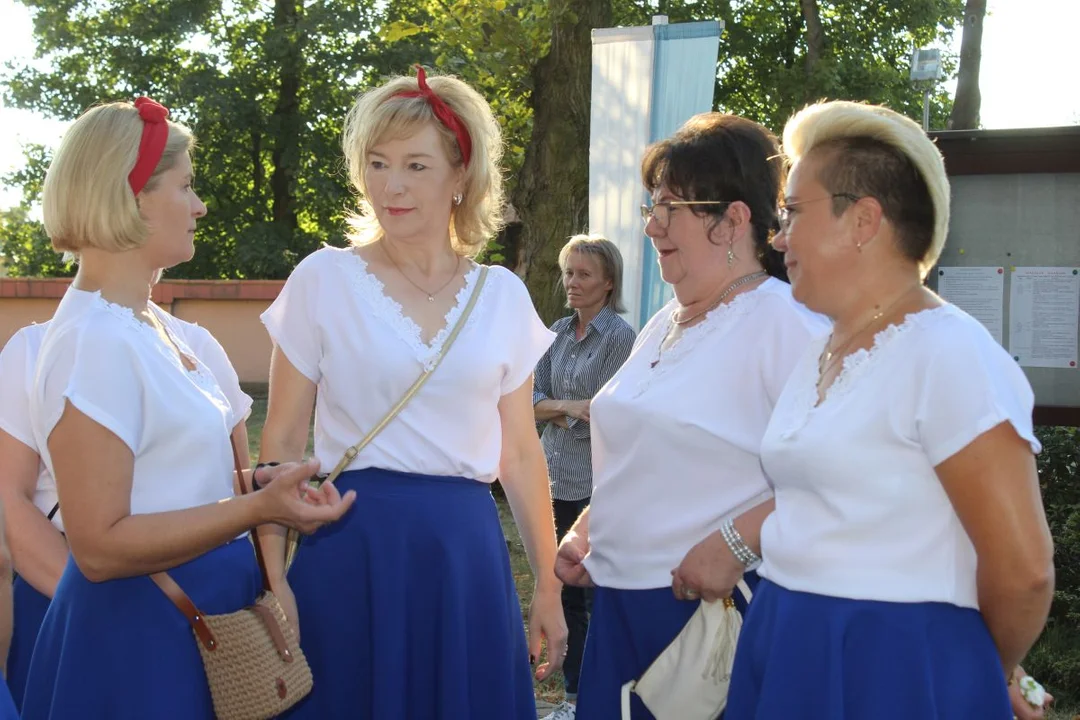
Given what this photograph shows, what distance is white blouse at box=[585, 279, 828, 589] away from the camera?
99.3 inches

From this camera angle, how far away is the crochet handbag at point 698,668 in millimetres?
2418

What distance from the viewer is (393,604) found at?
269 cm

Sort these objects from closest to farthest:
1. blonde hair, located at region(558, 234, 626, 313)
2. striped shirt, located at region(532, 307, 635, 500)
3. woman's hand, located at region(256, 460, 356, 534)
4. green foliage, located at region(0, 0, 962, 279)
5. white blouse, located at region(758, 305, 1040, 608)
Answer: white blouse, located at region(758, 305, 1040, 608)
woman's hand, located at region(256, 460, 356, 534)
striped shirt, located at region(532, 307, 635, 500)
blonde hair, located at region(558, 234, 626, 313)
green foliage, located at region(0, 0, 962, 279)

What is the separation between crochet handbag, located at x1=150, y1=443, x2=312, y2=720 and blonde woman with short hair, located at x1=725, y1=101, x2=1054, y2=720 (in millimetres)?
885

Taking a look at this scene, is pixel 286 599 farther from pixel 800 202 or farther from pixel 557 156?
pixel 557 156

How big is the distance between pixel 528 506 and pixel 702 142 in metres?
1.07

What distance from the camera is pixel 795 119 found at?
2314mm

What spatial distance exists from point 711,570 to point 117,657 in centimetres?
120

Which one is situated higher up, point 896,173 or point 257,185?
point 896,173

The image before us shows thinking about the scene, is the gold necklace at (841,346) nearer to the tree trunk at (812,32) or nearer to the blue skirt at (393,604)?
the blue skirt at (393,604)

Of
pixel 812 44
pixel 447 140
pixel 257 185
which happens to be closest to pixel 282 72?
pixel 257 185

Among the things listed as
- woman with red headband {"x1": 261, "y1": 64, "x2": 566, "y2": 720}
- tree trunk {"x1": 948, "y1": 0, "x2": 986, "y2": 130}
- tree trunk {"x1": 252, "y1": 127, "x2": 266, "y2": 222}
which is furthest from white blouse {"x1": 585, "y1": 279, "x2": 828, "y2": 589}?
tree trunk {"x1": 252, "y1": 127, "x2": 266, "y2": 222}

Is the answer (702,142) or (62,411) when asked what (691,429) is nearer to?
(702,142)

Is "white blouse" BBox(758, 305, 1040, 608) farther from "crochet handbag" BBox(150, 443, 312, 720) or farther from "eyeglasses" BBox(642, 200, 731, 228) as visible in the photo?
"crochet handbag" BBox(150, 443, 312, 720)
